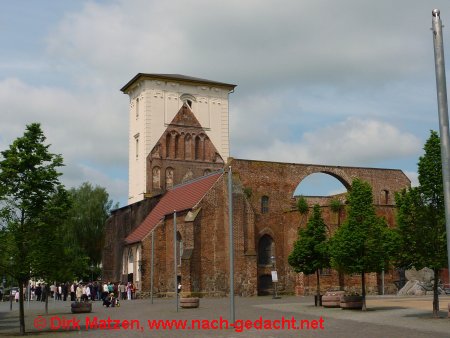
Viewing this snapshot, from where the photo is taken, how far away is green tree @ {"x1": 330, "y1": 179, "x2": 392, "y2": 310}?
88.7ft

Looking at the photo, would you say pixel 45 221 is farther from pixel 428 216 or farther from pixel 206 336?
pixel 428 216

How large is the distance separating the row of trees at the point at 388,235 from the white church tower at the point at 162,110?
36.2 meters

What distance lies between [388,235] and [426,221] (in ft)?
10.6

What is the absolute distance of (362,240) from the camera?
89.0 feet

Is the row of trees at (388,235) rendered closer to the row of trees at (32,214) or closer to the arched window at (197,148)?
the row of trees at (32,214)

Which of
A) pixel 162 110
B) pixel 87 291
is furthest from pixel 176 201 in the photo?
pixel 162 110

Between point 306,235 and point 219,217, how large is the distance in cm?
1541

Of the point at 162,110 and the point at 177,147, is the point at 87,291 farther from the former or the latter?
the point at 162,110

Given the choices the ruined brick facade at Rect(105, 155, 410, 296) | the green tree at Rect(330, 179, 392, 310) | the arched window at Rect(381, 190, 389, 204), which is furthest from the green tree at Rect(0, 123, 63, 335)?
the arched window at Rect(381, 190, 389, 204)

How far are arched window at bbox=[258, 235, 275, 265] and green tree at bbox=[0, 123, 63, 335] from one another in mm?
27400

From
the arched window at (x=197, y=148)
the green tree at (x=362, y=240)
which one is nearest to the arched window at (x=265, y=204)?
the arched window at (x=197, y=148)

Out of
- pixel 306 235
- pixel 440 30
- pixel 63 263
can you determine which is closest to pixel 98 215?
pixel 306 235

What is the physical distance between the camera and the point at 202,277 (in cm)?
4516

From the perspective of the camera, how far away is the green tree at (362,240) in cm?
2703
